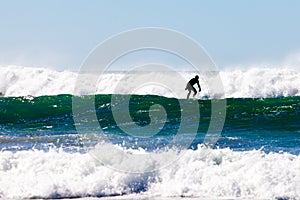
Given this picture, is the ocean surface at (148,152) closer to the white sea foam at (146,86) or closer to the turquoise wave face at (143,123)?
the turquoise wave face at (143,123)

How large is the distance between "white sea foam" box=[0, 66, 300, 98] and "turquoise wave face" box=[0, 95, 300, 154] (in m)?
3.32

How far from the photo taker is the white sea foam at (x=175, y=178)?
1145 cm

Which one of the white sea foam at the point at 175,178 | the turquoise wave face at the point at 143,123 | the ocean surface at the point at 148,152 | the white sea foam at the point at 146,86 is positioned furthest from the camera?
the white sea foam at the point at 146,86

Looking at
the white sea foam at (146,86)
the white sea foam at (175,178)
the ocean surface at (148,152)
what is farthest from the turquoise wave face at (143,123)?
the white sea foam at (146,86)

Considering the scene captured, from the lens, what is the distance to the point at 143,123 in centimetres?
2138

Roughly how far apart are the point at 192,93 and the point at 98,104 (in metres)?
3.75

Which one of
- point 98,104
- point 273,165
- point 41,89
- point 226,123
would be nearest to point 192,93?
point 98,104

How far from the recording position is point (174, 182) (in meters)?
11.9

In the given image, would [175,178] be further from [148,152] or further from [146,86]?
[146,86]

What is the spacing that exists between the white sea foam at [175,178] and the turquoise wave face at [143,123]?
263cm

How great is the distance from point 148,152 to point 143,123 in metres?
7.25

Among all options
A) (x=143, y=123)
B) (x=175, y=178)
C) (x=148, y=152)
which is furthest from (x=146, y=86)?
(x=175, y=178)

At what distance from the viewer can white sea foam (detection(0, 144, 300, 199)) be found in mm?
11445

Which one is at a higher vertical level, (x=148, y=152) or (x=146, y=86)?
(x=146, y=86)
